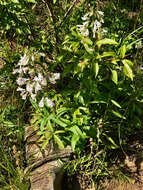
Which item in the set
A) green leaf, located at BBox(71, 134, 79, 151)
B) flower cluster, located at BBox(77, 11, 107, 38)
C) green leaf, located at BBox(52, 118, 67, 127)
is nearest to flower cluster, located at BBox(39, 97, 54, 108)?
green leaf, located at BBox(52, 118, 67, 127)

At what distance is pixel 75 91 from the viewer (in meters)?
1.92

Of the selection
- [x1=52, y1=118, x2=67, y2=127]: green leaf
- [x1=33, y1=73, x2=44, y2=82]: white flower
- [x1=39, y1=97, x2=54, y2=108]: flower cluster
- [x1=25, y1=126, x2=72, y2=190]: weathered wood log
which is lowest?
[x1=25, y1=126, x2=72, y2=190]: weathered wood log

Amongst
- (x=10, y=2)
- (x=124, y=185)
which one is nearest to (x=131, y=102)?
(x=124, y=185)

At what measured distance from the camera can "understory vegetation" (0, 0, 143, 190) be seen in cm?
159

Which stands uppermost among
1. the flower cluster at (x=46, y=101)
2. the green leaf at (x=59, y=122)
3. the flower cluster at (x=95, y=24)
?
the flower cluster at (x=95, y=24)

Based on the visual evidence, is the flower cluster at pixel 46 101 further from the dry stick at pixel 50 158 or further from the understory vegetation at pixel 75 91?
the dry stick at pixel 50 158

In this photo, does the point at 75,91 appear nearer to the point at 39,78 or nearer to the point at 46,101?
the point at 46,101

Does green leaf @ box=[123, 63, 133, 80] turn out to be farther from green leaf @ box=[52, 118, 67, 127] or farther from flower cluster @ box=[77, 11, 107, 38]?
green leaf @ box=[52, 118, 67, 127]

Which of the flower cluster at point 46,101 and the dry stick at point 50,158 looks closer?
the flower cluster at point 46,101

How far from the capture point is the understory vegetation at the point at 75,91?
159 cm

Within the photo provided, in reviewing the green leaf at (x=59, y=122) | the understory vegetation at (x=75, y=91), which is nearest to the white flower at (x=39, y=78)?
the understory vegetation at (x=75, y=91)

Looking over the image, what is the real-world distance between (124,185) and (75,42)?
1567mm

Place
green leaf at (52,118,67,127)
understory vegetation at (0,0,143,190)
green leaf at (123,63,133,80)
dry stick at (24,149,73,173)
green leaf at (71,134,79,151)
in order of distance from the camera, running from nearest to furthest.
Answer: green leaf at (123,63,133,80), understory vegetation at (0,0,143,190), green leaf at (71,134,79,151), green leaf at (52,118,67,127), dry stick at (24,149,73,173)

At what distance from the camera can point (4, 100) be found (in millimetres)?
2803
